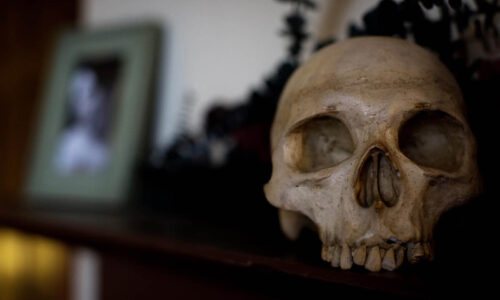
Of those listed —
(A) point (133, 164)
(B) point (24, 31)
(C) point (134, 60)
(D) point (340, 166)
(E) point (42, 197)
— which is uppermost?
(B) point (24, 31)

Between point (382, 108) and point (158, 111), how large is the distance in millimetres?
941

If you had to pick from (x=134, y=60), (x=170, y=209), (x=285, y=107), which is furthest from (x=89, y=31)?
(x=285, y=107)

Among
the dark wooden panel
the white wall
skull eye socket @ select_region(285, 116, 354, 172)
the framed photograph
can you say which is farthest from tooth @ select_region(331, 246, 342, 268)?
the dark wooden panel

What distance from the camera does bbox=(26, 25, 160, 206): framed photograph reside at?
124cm

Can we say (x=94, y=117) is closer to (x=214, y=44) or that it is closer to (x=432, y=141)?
(x=214, y=44)

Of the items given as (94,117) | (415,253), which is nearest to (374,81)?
(415,253)

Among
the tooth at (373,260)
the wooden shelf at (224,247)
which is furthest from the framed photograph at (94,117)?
the tooth at (373,260)

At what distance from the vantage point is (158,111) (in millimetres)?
1313

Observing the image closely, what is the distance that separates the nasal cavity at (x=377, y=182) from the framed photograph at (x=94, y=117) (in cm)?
85

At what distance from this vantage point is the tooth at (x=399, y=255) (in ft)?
1.49

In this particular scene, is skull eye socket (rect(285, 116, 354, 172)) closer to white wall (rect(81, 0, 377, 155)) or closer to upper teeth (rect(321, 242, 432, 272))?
upper teeth (rect(321, 242, 432, 272))

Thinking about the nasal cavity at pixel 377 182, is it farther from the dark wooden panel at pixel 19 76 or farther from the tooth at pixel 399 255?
the dark wooden panel at pixel 19 76

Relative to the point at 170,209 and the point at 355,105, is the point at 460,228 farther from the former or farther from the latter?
the point at 170,209

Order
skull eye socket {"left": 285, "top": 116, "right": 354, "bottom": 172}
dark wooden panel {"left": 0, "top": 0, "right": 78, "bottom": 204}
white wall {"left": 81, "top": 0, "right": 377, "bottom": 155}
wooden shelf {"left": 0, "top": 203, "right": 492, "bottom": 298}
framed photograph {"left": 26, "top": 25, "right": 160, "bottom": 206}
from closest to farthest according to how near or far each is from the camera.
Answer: wooden shelf {"left": 0, "top": 203, "right": 492, "bottom": 298} < skull eye socket {"left": 285, "top": 116, "right": 354, "bottom": 172} < white wall {"left": 81, "top": 0, "right": 377, "bottom": 155} < framed photograph {"left": 26, "top": 25, "right": 160, "bottom": 206} < dark wooden panel {"left": 0, "top": 0, "right": 78, "bottom": 204}
